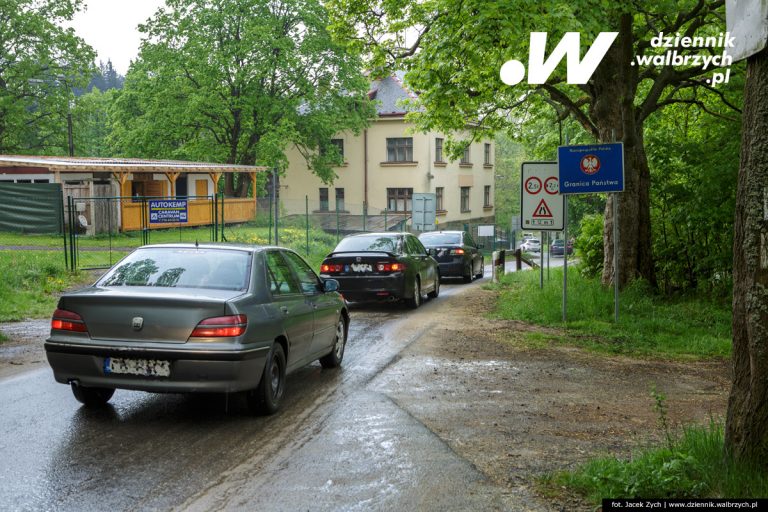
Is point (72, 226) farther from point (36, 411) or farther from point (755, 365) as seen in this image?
point (755, 365)

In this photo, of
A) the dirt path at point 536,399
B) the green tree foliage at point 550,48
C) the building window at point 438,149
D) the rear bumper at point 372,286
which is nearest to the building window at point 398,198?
the building window at point 438,149

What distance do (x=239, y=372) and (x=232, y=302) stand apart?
1.90ft

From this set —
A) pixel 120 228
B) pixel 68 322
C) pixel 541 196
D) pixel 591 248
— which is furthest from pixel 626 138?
pixel 120 228

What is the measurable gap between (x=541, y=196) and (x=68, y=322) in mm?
9578

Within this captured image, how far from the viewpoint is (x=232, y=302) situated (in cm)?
661

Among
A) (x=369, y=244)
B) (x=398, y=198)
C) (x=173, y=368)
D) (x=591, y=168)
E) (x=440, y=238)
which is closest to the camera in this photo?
(x=173, y=368)

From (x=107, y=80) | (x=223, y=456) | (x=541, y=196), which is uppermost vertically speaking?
(x=107, y=80)

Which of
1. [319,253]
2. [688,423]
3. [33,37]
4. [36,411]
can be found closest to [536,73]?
[688,423]

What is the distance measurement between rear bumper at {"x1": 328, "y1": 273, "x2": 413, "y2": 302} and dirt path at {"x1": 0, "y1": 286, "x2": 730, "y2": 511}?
321 cm

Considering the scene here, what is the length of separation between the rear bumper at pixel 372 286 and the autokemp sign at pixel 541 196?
2.84 meters

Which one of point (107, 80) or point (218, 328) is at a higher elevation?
point (107, 80)

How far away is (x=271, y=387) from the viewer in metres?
7.07

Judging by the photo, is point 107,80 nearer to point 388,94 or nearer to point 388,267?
point 388,94

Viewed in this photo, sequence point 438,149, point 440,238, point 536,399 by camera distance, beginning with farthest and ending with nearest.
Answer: point 438,149 → point 440,238 → point 536,399
